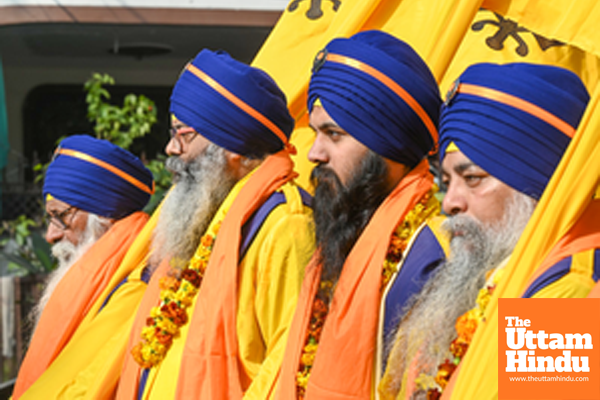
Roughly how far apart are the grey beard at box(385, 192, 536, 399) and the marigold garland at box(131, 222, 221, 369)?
1.06m

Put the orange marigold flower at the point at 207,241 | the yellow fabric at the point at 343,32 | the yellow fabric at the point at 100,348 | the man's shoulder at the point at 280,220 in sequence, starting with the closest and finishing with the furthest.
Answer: the man's shoulder at the point at 280,220 < the orange marigold flower at the point at 207,241 < the yellow fabric at the point at 343,32 < the yellow fabric at the point at 100,348

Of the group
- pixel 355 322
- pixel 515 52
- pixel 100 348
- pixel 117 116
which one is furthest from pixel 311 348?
pixel 117 116

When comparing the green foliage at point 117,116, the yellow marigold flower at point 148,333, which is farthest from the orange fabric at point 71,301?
the green foliage at point 117,116

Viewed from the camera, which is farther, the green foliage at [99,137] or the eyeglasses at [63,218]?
the green foliage at [99,137]

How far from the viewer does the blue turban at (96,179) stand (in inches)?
161

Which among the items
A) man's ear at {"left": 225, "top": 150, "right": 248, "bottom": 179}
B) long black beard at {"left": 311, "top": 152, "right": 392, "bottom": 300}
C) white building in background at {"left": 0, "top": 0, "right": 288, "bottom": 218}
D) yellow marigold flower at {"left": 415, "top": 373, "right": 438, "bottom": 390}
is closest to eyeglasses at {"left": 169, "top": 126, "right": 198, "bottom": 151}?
man's ear at {"left": 225, "top": 150, "right": 248, "bottom": 179}

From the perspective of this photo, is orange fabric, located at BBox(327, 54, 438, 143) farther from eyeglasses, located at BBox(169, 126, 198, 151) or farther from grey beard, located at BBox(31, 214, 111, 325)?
grey beard, located at BBox(31, 214, 111, 325)

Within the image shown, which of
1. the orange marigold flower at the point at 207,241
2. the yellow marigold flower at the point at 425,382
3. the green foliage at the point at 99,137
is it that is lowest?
the yellow marigold flower at the point at 425,382

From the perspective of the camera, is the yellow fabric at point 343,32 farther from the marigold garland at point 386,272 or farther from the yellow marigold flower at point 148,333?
the yellow marigold flower at point 148,333

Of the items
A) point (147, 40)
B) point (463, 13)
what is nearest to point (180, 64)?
point (147, 40)

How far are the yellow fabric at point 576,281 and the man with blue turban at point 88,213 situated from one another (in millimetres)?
2691

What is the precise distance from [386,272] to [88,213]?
8.36 ft

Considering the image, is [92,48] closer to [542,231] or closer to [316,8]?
[316,8]

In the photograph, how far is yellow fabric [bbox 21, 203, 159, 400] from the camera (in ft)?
9.89
